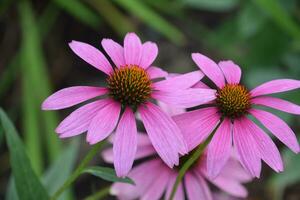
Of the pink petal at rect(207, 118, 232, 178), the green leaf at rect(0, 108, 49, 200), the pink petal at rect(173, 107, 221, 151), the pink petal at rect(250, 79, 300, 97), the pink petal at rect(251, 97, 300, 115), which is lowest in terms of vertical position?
the green leaf at rect(0, 108, 49, 200)

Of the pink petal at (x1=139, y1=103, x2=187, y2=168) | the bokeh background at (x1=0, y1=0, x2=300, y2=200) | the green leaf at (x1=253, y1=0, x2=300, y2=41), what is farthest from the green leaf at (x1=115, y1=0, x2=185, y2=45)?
the pink petal at (x1=139, y1=103, x2=187, y2=168)

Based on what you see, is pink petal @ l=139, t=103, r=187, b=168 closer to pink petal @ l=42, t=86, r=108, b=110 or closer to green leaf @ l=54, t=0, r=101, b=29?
pink petal @ l=42, t=86, r=108, b=110

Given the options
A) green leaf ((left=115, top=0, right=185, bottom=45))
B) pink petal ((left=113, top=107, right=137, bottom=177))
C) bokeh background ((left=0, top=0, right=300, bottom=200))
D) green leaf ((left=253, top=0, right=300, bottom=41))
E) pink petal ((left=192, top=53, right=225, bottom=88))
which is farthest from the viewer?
green leaf ((left=115, top=0, right=185, bottom=45))

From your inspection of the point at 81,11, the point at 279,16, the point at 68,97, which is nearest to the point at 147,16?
the point at 81,11

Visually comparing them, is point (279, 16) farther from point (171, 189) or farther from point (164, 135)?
point (164, 135)

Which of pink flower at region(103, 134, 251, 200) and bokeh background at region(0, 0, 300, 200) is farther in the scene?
bokeh background at region(0, 0, 300, 200)

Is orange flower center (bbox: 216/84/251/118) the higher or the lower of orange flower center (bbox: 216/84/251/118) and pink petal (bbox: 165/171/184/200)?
the higher

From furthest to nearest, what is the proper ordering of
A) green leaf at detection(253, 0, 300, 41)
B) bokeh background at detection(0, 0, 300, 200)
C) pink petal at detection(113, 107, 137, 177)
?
1. bokeh background at detection(0, 0, 300, 200)
2. green leaf at detection(253, 0, 300, 41)
3. pink petal at detection(113, 107, 137, 177)
